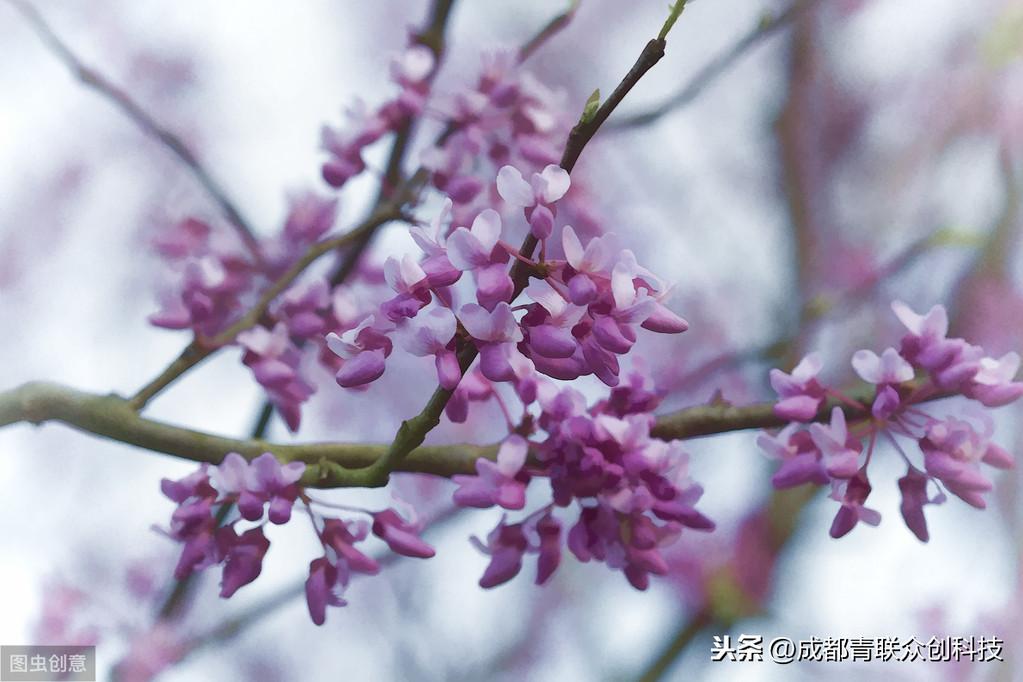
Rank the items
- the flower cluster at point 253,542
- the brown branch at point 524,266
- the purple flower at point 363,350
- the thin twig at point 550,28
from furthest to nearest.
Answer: the thin twig at point 550,28, the flower cluster at point 253,542, the purple flower at point 363,350, the brown branch at point 524,266

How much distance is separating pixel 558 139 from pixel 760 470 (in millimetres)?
1006

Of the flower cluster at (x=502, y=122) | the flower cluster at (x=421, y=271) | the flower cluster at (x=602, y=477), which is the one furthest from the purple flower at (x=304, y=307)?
the flower cluster at (x=602, y=477)

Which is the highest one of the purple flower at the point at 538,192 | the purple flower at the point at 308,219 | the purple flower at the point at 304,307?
the purple flower at the point at 308,219

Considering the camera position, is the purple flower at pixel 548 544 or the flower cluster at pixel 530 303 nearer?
the flower cluster at pixel 530 303

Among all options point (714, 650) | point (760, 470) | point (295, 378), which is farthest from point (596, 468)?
point (760, 470)

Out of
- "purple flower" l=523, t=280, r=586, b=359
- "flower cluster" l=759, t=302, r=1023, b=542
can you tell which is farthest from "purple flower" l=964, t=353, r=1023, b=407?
"purple flower" l=523, t=280, r=586, b=359

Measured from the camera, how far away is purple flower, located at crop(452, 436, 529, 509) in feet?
2.24

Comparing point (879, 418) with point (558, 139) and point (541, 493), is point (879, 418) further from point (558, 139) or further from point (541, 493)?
point (541, 493)

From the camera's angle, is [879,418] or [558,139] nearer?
[879,418]

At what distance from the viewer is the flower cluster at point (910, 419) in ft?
2.24

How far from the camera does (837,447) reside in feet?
2.27

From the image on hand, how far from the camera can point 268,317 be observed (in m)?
0.94

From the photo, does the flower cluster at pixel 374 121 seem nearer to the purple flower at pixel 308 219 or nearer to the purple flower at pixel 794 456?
the purple flower at pixel 308 219

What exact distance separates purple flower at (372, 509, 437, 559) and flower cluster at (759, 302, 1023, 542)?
27cm
